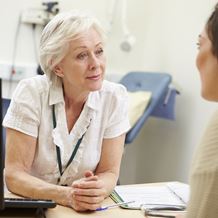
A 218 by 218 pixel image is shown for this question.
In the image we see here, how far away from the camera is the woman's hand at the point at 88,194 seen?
4.05ft

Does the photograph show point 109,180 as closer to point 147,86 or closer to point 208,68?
point 208,68

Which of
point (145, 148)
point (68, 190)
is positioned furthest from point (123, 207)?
point (145, 148)

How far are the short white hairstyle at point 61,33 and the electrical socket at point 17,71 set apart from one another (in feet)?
3.97

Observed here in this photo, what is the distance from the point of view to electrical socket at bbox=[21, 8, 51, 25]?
2.74 m

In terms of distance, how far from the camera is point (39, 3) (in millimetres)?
2777

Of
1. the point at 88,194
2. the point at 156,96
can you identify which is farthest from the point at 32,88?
the point at 156,96

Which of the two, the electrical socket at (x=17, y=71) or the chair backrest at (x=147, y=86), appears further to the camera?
the electrical socket at (x=17, y=71)

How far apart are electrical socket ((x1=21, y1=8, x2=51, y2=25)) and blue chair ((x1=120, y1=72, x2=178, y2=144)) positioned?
30.1 inches

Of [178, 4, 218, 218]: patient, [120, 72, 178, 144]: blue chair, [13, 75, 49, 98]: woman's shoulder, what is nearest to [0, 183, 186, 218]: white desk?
[178, 4, 218, 218]: patient

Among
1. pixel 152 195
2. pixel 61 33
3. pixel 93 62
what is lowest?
pixel 152 195

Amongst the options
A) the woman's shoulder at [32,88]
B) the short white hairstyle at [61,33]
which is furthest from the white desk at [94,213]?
the short white hairstyle at [61,33]

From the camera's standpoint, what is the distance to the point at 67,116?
5.18 feet

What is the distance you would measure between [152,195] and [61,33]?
664mm

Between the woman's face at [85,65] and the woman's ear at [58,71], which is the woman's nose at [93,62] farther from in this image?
the woman's ear at [58,71]
